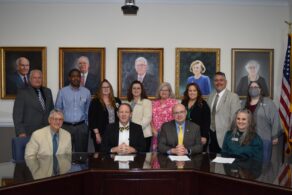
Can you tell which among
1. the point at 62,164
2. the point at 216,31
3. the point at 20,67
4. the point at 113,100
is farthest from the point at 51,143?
the point at 216,31

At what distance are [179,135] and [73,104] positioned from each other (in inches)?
66.9

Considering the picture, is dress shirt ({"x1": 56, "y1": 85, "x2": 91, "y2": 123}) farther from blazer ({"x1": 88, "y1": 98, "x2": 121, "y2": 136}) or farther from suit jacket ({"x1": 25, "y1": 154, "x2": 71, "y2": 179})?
suit jacket ({"x1": 25, "y1": 154, "x2": 71, "y2": 179})

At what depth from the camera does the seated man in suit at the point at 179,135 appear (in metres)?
3.67

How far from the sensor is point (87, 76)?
5578 mm

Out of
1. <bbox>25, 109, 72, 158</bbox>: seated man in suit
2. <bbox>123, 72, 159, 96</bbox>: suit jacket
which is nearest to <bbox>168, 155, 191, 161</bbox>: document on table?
<bbox>25, 109, 72, 158</bbox>: seated man in suit

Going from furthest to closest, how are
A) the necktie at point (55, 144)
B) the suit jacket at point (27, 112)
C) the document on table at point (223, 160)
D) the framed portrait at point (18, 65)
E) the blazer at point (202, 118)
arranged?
the framed portrait at point (18, 65)
the suit jacket at point (27, 112)
the blazer at point (202, 118)
the necktie at point (55, 144)
the document on table at point (223, 160)

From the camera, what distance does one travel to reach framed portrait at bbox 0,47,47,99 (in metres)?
5.56

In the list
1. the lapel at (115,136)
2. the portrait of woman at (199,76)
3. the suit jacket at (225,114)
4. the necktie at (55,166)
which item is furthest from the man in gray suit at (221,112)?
the necktie at (55,166)

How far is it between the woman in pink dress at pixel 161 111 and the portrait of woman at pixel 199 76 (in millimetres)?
1076

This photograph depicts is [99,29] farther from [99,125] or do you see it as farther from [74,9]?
[99,125]

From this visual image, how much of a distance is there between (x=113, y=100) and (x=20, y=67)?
186 cm

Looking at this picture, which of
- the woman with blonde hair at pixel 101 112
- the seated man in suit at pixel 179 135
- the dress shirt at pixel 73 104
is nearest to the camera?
the seated man in suit at pixel 179 135

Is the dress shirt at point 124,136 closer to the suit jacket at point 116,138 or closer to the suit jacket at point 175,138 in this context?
the suit jacket at point 116,138

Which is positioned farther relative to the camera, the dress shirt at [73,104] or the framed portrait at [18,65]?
the framed portrait at [18,65]
